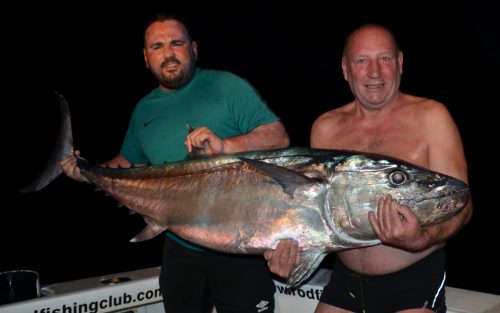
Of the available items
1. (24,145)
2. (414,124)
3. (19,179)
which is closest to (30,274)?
(414,124)

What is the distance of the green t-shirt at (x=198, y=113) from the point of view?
3309 mm

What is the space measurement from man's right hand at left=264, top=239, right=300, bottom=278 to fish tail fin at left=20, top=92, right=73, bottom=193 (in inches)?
65.5

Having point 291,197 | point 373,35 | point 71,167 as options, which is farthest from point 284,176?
point 71,167

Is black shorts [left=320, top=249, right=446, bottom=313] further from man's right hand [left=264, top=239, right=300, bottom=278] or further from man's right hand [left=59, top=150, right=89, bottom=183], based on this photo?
man's right hand [left=59, top=150, right=89, bottom=183]

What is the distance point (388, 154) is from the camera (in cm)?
294

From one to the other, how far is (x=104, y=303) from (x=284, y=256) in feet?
5.95

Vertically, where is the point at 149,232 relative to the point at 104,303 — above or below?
above

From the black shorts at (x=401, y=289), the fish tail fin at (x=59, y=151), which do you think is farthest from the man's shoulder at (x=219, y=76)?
the black shorts at (x=401, y=289)

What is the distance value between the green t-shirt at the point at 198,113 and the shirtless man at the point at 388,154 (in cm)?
53

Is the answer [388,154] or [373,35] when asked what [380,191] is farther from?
[373,35]

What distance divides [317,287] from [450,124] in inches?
63.9

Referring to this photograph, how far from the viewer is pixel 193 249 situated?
10.8 ft

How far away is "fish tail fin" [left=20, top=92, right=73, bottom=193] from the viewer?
11.3 feet

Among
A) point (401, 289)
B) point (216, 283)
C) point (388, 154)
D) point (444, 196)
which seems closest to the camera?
point (444, 196)
